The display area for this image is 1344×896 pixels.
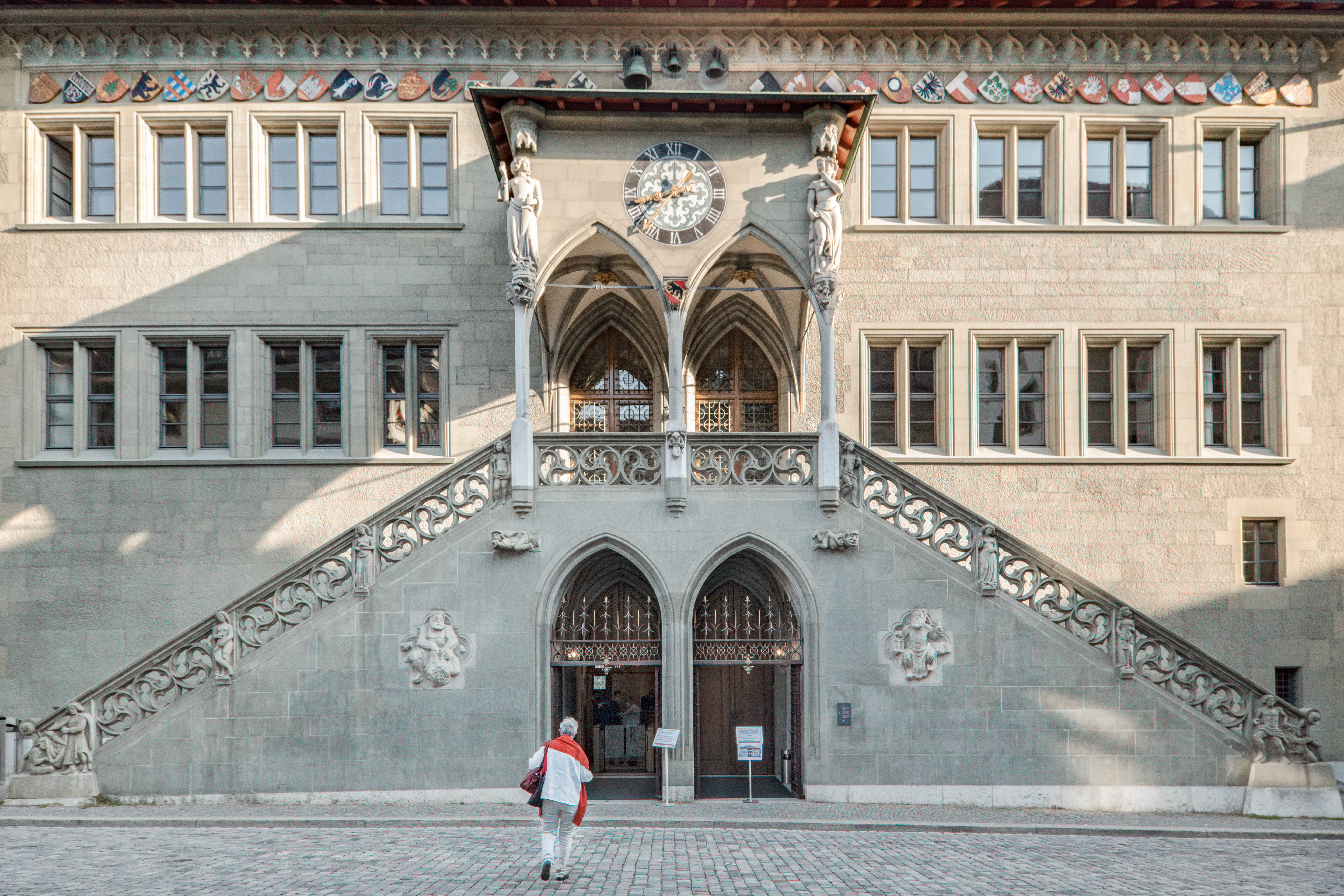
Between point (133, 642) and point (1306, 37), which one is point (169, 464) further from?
point (1306, 37)

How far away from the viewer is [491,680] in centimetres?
1453

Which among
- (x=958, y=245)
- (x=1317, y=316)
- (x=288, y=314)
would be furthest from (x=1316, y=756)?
(x=288, y=314)

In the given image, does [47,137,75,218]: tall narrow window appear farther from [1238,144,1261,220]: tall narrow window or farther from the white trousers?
[1238,144,1261,220]: tall narrow window

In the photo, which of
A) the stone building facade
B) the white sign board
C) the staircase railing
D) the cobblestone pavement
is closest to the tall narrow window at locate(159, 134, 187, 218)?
the stone building facade

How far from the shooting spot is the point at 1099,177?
19.0 m

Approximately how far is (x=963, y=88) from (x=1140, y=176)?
3.59m

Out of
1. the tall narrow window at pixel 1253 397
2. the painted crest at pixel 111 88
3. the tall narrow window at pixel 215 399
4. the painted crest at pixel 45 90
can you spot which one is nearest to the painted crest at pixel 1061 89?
the tall narrow window at pixel 1253 397

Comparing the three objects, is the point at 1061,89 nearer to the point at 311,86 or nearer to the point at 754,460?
the point at 754,460

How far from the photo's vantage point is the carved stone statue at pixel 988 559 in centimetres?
1458

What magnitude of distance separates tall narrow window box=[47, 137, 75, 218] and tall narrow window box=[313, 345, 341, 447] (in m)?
5.15

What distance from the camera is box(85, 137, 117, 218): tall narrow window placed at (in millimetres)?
18594

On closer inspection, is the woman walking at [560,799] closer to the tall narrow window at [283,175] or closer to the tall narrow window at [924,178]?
the tall narrow window at [283,175]

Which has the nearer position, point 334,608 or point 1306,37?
point 334,608

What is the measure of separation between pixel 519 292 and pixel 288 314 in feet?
18.0
